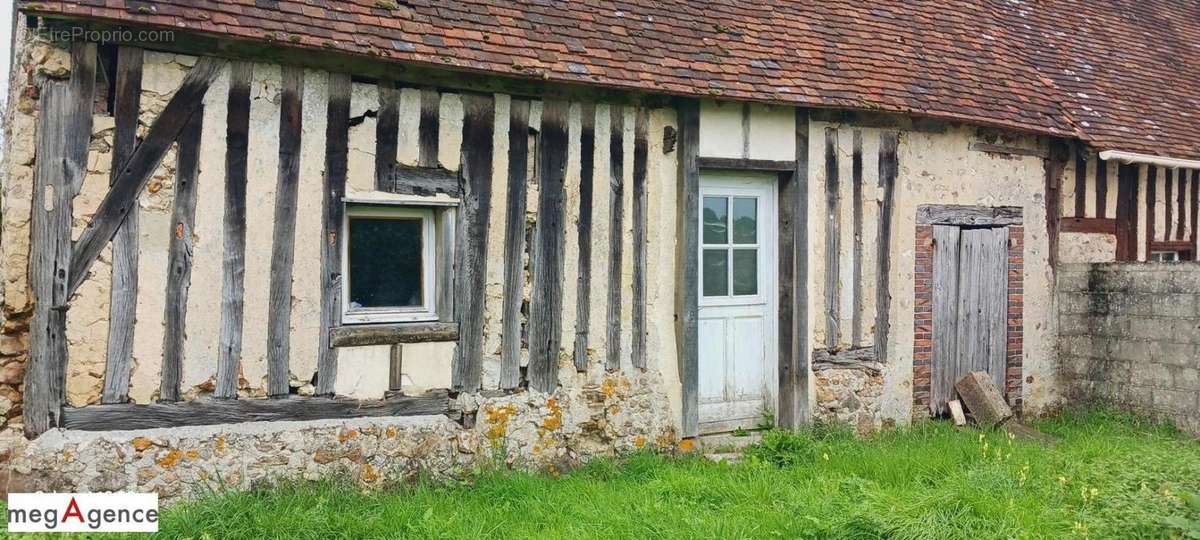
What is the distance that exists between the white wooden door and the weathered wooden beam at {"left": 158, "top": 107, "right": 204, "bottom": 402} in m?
3.81

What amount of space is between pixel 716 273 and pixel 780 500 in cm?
242

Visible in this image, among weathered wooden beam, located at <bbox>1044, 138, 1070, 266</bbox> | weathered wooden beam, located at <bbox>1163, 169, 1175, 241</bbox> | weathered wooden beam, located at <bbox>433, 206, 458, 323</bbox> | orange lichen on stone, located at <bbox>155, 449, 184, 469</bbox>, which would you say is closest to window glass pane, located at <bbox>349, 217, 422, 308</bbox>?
weathered wooden beam, located at <bbox>433, 206, 458, 323</bbox>

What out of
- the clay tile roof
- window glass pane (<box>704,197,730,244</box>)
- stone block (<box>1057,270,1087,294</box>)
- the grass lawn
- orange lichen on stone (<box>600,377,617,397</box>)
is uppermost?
the clay tile roof

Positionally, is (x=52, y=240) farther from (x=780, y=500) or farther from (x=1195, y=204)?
(x=1195, y=204)

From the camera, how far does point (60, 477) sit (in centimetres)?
528

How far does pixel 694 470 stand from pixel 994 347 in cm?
405

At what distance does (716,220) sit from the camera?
25.5 ft

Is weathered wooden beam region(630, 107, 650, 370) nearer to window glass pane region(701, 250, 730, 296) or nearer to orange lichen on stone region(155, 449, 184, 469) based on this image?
window glass pane region(701, 250, 730, 296)

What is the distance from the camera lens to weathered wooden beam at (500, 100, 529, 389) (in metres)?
6.64

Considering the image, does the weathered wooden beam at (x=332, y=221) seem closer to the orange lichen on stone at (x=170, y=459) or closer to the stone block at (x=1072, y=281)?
the orange lichen on stone at (x=170, y=459)

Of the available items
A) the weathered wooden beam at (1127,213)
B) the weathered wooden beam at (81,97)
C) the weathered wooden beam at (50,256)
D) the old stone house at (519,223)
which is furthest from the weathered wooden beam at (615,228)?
the weathered wooden beam at (1127,213)

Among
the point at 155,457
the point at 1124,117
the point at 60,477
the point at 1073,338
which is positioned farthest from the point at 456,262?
the point at 1124,117

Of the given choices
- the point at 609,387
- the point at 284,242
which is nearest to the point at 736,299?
the point at 609,387

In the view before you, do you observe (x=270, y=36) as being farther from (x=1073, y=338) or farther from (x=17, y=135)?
(x=1073, y=338)
